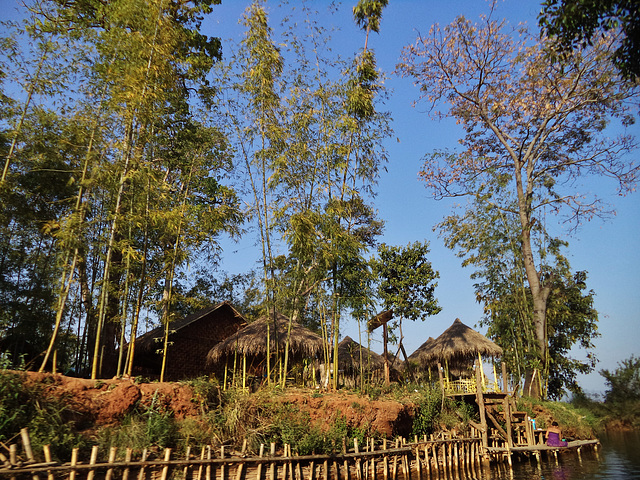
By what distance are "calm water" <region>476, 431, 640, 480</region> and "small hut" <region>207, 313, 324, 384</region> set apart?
549cm

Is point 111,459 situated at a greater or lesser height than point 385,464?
greater

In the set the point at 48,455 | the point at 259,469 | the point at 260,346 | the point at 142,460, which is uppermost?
the point at 260,346

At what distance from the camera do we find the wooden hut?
1312 centimetres

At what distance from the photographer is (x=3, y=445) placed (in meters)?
5.02

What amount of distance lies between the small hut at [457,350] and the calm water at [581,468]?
154 inches

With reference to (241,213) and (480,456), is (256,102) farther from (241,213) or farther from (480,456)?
(480,456)

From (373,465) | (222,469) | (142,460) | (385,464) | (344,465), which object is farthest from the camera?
→ (385,464)

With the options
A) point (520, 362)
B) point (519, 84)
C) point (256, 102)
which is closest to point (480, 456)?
point (520, 362)

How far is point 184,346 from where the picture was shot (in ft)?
44.5

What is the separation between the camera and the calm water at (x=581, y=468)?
356 inches

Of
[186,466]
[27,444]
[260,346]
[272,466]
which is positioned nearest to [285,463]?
[272,466]

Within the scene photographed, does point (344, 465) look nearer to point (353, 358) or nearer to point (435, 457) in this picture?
point (435, 457)

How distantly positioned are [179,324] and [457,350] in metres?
9.97

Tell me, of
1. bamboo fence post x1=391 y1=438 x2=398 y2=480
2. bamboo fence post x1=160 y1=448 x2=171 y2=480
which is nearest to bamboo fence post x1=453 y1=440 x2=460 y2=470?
bamboo fence post x1=391 y1=438 x2=398 y2=480
